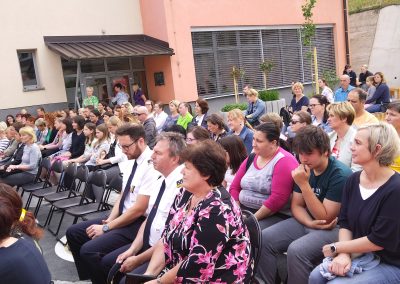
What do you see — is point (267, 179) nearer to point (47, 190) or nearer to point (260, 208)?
point (260, 208)

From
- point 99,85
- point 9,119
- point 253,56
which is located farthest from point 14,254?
point 253,56

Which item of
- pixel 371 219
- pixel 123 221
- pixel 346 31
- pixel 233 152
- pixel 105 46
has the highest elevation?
pixel 346 31

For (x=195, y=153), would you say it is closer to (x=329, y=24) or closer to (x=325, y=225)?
(x=325, y=225)

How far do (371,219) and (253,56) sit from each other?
16.8 m

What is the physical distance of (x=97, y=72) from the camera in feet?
49.6

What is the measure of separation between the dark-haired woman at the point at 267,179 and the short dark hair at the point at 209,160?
105 cm

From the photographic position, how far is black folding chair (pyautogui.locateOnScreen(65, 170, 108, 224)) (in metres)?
4.97

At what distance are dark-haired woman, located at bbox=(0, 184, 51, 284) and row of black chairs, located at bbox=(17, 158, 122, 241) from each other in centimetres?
248

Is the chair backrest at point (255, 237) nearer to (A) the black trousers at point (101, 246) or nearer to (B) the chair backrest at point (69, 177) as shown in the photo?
(A) the black trousers at point (101, 246)

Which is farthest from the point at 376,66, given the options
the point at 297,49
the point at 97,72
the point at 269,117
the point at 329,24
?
the point at 269,117

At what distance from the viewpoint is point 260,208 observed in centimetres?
369

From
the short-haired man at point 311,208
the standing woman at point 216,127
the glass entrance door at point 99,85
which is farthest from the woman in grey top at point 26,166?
the glass entrance door at point 99,85

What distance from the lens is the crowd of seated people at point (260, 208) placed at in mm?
2461

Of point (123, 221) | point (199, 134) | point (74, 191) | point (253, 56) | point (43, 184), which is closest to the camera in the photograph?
point (123, 221)
